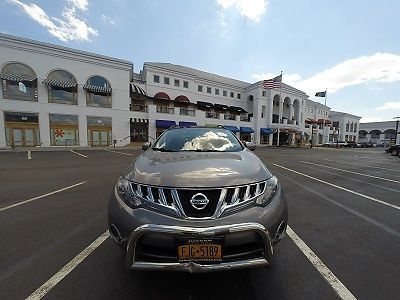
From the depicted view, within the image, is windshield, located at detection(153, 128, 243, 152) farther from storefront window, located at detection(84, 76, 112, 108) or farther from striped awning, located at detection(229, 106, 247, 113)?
striped awning, located at detection(229, 106, 247, 113)

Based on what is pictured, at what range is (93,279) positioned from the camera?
2471mm

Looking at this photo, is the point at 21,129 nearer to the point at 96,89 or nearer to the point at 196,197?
the point at 96,89

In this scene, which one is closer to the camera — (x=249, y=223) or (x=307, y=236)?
(x=249, y=223)

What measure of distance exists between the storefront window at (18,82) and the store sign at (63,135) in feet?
13.6

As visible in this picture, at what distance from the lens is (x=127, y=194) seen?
2.27 meters

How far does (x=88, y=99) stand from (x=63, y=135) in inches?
208

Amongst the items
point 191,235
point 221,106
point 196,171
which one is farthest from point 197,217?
point 221,106

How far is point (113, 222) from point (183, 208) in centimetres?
78

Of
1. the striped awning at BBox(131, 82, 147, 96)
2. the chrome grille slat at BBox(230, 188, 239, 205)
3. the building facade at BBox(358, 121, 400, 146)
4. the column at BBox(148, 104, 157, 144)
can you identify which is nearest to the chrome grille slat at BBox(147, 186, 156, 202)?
the chrome grille slat at BBox(230, 188, 239, 205)

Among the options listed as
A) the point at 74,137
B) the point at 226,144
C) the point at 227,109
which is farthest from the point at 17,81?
the point at 227,109

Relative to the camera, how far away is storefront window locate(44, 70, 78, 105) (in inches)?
992

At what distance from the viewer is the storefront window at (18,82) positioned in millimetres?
23125

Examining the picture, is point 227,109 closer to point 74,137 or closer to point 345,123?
point 74,137

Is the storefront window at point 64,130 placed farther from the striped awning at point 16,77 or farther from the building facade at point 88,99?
the striped awning at point 16,77
